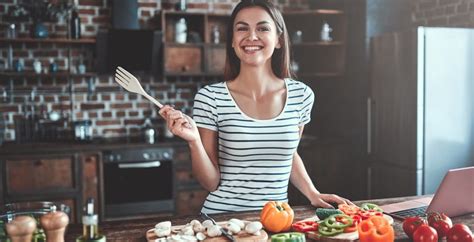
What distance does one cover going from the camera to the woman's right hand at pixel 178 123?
1.75 m

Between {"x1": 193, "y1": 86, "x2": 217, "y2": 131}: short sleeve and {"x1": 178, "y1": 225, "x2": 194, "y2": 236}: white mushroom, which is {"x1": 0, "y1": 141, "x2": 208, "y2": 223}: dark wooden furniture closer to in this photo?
{"x1": 193, "y1": 86, "x2": 217, "y2": 131}: short sleeve

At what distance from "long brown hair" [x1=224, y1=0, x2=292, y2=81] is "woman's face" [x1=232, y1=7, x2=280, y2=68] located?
0.03m

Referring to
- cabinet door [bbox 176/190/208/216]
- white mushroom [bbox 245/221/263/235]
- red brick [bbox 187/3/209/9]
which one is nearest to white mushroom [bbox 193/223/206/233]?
white mushroom [bbox 245/221/263/235]

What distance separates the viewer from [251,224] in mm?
1554

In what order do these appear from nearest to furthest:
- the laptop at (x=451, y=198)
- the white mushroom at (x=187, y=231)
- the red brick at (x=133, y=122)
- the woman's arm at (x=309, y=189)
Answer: the white mushroom at (x=187, y=231) < the laptop at (x=451, y=198) < the woman's arm at (x=309, y=189) < the red brick at (x=133, y=122)

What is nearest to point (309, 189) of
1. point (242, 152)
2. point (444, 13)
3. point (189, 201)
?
point (242, 152)

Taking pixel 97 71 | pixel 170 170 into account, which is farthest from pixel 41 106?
pixel 170 170

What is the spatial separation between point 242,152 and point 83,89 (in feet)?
9.75

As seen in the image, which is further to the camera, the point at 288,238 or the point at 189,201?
the point at 189,201

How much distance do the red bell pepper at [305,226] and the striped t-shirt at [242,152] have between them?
37cm

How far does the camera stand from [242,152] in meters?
2.00

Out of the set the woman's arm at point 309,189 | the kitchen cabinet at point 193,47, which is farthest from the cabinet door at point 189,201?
the woman's arm at point 309,189

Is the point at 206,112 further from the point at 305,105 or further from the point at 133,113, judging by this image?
the point at 133,113

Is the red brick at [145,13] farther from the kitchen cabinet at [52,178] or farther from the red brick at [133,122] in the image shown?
the kitchen cabinet at [52,178]
